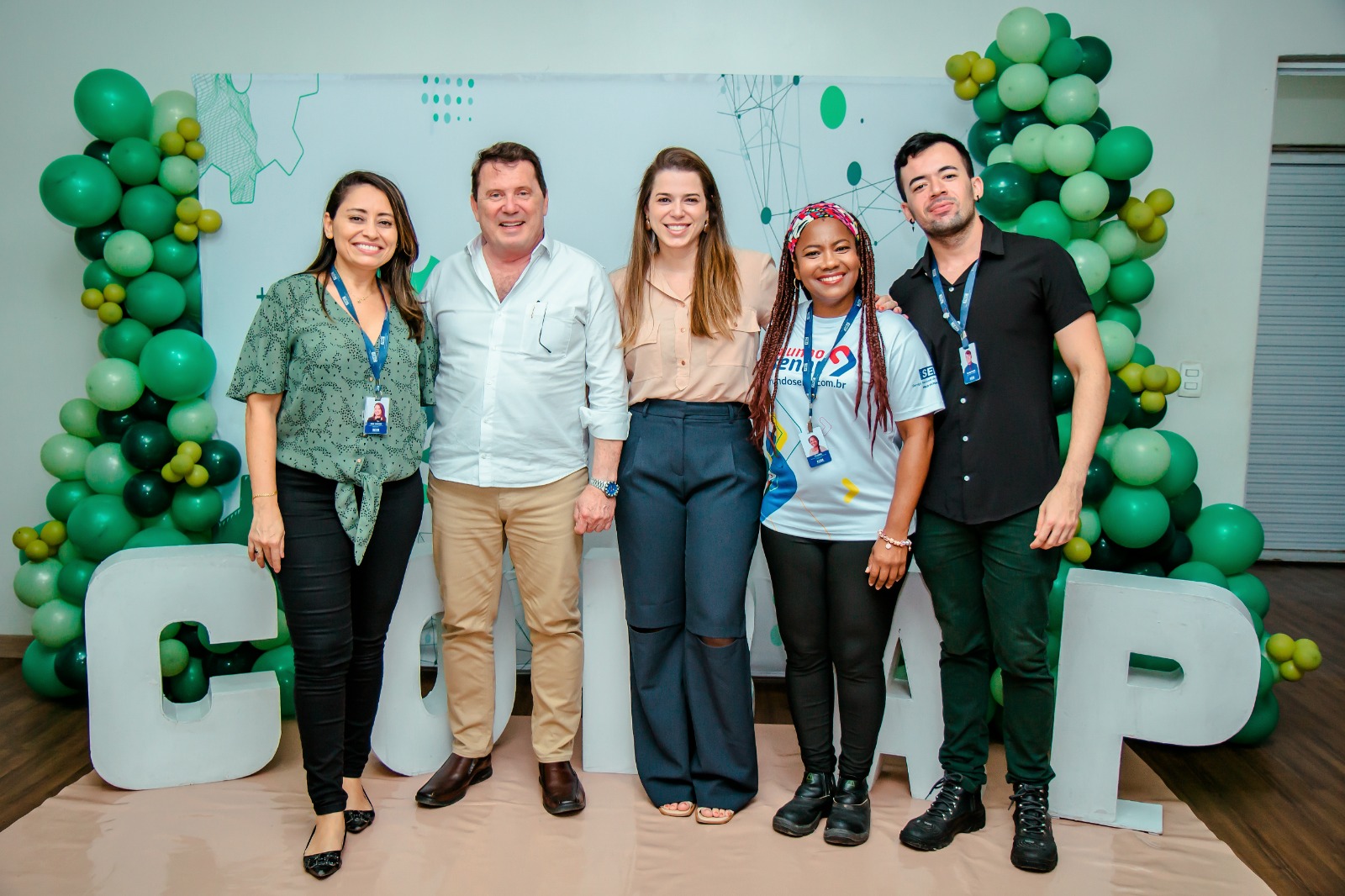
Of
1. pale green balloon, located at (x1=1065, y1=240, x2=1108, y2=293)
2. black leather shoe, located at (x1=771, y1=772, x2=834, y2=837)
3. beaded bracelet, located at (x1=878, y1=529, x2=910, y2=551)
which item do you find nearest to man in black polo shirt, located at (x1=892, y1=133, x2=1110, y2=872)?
beaded bracelet, located at (x1=878, y1=529, x2=910, y2=551)

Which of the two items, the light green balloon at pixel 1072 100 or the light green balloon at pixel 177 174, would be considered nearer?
the light green balloon at pixel 1072 100

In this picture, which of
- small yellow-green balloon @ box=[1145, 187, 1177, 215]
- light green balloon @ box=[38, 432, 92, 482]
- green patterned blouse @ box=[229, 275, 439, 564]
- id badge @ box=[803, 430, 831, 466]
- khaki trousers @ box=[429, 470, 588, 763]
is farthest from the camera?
light green balloon @ box=[38, 432, 92, 482]

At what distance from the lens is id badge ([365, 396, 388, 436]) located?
2146mm

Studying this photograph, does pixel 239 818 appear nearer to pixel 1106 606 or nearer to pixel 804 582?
pixel 804 582

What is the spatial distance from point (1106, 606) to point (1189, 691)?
285 mm

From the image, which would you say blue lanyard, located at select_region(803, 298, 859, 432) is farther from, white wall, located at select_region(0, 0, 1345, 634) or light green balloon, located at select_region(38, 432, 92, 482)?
light green balloon, located at select_region(38, 432, 92, 482)

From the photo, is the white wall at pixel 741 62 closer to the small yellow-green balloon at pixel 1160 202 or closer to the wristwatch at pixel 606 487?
the small yellow-green balloon at pixel 1160 202

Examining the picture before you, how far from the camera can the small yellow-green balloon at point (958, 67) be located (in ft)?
9.66

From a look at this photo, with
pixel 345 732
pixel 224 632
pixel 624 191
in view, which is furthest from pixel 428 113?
pixel 345 732

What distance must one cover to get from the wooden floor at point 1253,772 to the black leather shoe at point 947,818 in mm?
649

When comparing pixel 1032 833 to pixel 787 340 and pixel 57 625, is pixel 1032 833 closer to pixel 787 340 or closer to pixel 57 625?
pixel 787 340

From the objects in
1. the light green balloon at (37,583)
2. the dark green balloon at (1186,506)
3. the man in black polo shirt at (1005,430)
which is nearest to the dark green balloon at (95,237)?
the light green balloon at (37,583)

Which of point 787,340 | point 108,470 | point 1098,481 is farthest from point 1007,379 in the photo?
point 108,470

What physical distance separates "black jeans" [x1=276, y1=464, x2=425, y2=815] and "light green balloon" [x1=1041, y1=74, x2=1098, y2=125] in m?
2.18
